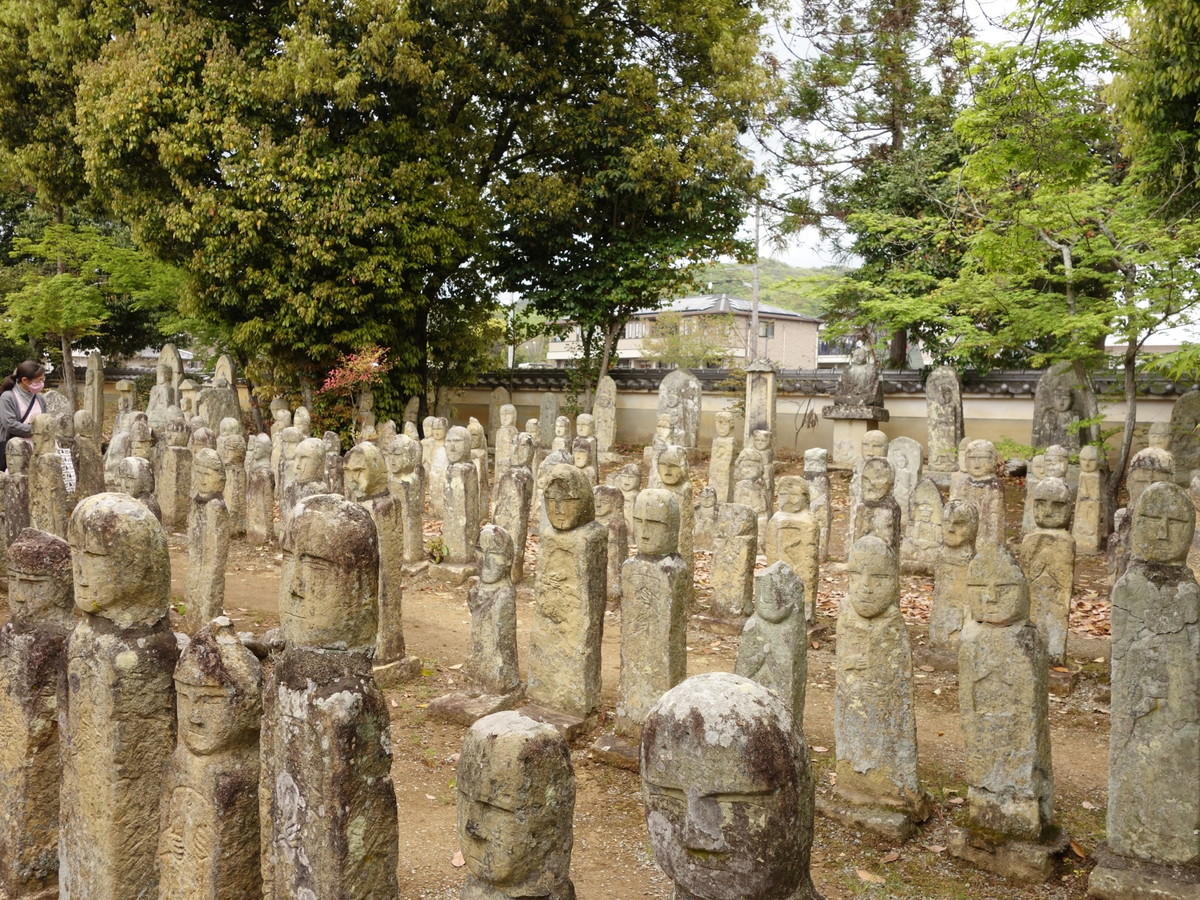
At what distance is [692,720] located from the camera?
8.73 feet

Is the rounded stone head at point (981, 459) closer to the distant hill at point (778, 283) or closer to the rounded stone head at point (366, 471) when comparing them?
the distant hill at point (778, 283)

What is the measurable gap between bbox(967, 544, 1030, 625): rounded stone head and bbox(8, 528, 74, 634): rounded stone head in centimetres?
449

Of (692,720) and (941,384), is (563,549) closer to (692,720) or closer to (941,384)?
(692,720)

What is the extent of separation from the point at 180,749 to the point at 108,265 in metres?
22.4

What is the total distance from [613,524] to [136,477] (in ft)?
15.8

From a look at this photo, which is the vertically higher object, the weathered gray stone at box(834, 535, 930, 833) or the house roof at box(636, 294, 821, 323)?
the house roof at box(636, 294, 821, 323)

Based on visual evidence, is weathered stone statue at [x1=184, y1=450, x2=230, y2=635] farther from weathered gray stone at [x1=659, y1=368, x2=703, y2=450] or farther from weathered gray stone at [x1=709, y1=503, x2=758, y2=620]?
weathered gray stone at [x1=659, y1=368, x2=703, y2=450]

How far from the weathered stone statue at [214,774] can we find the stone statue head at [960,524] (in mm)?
6371

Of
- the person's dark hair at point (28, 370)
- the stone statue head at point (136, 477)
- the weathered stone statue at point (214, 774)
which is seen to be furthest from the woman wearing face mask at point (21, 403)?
the weathered stone statue at point (214, 774)

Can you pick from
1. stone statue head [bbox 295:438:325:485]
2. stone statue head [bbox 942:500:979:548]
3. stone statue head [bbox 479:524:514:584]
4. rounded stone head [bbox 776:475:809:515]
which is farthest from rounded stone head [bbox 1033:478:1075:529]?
stone statue head [bbox 295:438:325:485]

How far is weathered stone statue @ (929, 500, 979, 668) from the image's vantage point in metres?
8.57

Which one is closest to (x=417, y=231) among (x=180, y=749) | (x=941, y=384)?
(x=941, y=384)

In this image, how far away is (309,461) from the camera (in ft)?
30.9

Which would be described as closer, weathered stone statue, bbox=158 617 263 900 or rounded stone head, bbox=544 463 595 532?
weathered stone statue, bbox=158 617 263 900
